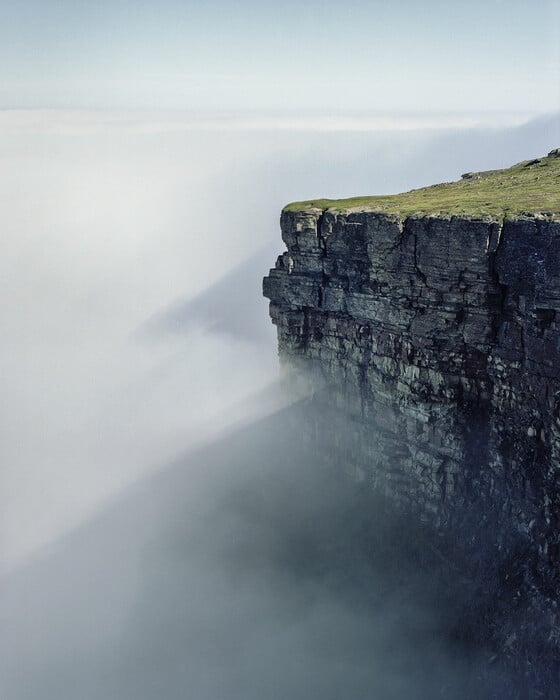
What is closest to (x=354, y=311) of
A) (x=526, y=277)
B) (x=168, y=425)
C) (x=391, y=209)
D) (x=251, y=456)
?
(x=391, y=209)

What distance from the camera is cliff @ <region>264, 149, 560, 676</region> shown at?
167 feet

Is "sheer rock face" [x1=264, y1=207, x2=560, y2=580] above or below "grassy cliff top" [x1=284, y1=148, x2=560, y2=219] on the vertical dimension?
below

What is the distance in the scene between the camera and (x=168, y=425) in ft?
366

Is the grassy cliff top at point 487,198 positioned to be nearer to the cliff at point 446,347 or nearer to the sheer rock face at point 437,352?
the cliff at point 446,347

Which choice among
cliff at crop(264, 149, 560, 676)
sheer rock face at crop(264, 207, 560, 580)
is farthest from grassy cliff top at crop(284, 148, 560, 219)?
sheer rock face at crop(264, 207, 560, 580)

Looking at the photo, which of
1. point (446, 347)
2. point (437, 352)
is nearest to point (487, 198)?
point (446, 347)

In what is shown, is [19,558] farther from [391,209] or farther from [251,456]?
[391,209]

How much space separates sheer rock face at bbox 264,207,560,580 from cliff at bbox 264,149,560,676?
0.35ft

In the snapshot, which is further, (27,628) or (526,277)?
(27,628)

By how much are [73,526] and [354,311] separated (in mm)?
42443

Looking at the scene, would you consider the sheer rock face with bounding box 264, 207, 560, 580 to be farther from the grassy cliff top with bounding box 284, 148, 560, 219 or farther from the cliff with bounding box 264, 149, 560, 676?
the grassy cliff top with bounding box 284, 148, 560, 219

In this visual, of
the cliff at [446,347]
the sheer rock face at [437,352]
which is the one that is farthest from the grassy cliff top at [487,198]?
the sheer rock face at [437,352]

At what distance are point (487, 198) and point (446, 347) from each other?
12.1 m

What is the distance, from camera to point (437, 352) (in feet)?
192
